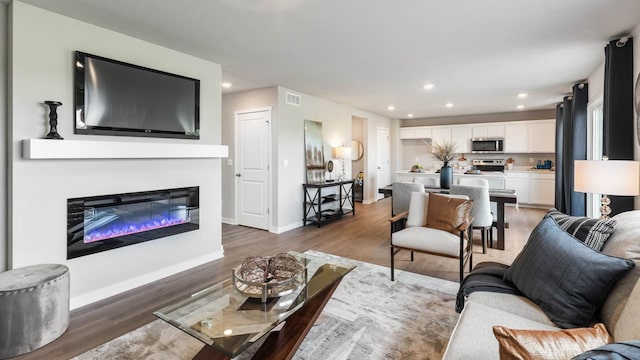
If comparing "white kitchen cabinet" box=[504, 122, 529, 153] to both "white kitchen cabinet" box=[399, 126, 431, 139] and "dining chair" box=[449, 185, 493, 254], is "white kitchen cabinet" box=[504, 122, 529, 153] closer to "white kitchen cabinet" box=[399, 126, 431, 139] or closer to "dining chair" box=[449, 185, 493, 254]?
"white kitchen cabinet" box=[399, 126, 431, 139]

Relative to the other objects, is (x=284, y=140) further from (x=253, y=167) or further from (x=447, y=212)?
(x=447, y=212)

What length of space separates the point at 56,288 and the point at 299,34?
2825mm

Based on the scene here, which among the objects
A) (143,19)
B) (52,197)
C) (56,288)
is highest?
(143,19)

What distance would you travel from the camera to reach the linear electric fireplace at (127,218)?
2668mm

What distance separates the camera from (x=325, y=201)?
5969 millimetres

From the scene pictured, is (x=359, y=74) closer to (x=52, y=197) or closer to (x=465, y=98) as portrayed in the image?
(x=465, y=98)

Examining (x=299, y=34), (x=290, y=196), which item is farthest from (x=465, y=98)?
(x=299, y=34)

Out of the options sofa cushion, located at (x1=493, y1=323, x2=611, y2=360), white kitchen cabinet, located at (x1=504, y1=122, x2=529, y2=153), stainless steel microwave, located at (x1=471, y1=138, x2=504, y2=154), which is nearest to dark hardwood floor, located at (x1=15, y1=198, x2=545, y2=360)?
white kitchen cabinet, located at (x1=504, y1=122, x2=529, y2=153)

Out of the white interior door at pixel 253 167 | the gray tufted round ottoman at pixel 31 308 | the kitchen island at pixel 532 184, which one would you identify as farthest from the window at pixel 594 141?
the gray tufted round ottoman at pixel 31 308

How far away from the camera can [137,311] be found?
2.58m

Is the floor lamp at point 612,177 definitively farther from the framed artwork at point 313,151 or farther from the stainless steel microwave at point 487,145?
the stainless steel microwave at point 487,145

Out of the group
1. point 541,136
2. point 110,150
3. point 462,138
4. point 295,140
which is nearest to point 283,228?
point 295,140

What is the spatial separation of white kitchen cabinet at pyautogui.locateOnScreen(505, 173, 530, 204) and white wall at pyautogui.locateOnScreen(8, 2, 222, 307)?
7.49 metres

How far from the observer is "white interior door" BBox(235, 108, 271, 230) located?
5262 mm
